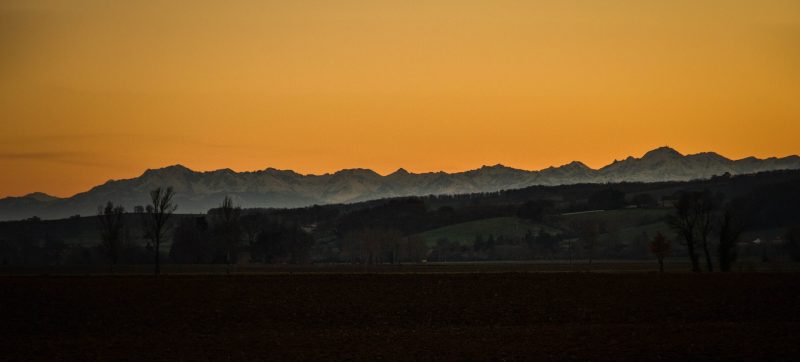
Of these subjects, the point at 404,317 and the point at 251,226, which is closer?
the point at 404,317

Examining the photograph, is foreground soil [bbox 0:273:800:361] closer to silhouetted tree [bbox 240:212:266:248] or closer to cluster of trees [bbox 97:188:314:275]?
cluster of trees [bbox 97:188:314:275]

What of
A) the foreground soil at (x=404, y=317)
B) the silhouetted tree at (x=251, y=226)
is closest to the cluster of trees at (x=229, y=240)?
the silhouetted tree at (x=251, y=226)

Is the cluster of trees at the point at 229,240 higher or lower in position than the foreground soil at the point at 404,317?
higher

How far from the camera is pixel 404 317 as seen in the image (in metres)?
56.3

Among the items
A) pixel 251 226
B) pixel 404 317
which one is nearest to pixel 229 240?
pixel 251 226

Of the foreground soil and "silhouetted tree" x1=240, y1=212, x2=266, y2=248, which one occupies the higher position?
"silhouetted tree" x1=240, y1=212, x2=266, y2=248

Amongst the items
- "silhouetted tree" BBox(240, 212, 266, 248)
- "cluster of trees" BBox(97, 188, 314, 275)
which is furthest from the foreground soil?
"silhouetted tree" BBox(240, 212, 266, 248)

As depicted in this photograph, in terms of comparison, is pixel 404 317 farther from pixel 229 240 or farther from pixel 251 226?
pixel 251 226

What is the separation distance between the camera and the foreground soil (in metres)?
41.8

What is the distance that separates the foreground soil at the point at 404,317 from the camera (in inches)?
1646

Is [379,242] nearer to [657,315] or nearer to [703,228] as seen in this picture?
[703,228]

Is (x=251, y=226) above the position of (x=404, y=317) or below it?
above

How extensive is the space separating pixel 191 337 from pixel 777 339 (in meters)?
29.5

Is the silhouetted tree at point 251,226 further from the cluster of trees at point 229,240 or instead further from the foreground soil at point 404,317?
the foreground soil at point 404,317
